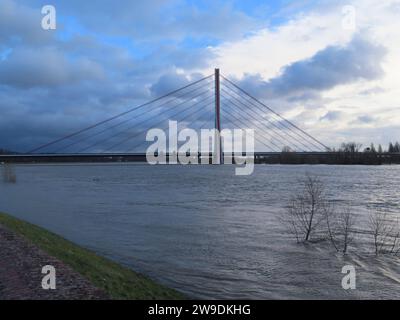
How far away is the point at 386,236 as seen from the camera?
14484 millimetres

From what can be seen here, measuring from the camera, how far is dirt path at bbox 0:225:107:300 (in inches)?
239

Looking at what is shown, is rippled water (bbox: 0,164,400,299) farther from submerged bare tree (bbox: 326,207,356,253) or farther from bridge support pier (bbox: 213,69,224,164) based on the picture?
bridge support pier (bbox: 213,69,224,164)

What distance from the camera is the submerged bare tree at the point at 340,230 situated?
13.1 meters

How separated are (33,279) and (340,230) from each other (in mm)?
11437

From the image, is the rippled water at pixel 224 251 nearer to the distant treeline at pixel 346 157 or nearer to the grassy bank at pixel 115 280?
the grassy bank at pixel 115 280

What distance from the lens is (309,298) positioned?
8.56 metres

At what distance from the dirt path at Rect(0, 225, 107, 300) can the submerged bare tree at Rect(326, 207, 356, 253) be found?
8.20 metres

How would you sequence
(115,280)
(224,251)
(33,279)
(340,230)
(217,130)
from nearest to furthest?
(33,279)
(115,280)
(224,251)
(340,230)
(217,130)

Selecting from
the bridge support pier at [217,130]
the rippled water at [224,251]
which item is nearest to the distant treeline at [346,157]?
the bridge support pier at [217,130]

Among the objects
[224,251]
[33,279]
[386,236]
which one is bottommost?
[224,251]

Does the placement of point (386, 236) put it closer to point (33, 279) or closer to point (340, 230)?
point (340, 230)

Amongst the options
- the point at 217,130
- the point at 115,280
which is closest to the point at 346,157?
the point at 217,130

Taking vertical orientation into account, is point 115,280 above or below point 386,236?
above
